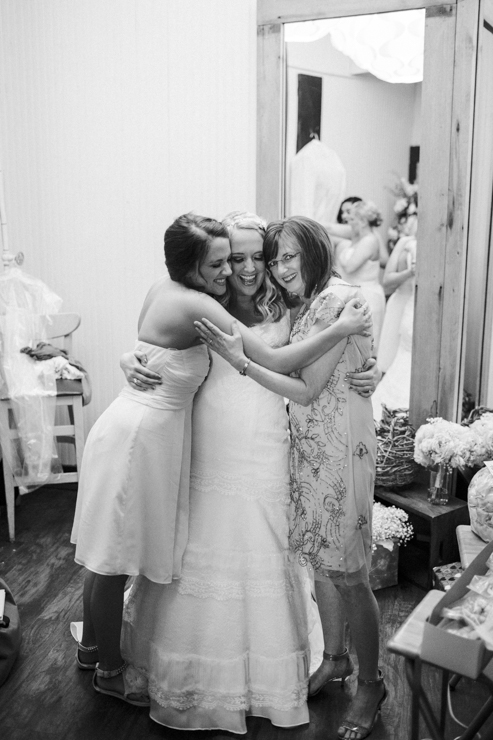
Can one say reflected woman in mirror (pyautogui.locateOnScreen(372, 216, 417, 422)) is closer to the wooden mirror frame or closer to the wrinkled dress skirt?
the wooden mirror frame

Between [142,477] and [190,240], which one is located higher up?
[190,240]

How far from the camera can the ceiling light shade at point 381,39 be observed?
10.6 ft

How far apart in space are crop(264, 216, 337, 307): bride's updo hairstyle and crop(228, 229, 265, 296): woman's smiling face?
0.06m

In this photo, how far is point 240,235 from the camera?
Answer: 230 centimetres

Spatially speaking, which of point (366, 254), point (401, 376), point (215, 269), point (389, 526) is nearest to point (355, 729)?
point (389, 526)

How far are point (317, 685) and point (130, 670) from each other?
61 cm

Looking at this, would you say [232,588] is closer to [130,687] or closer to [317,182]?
[130,687]

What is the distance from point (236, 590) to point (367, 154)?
211 cm

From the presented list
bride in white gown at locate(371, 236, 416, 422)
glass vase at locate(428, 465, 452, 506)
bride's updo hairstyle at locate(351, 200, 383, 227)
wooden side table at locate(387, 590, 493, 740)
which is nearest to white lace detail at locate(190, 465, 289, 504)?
wooden side table at locate(387, 590, 493, 740)

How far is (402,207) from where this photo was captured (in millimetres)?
3396

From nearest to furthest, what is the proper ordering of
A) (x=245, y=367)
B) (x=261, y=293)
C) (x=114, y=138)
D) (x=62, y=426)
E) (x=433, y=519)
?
(x=245, y=367) → (x=261, y=293) → (x=433, y=519) → (x=62, y=426) → (x=114, y=138)

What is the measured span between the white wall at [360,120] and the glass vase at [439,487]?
1.14 metres

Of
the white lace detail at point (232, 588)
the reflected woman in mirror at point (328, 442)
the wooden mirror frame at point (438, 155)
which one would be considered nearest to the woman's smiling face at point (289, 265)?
the reflected woman in mirror at point (328, 442)

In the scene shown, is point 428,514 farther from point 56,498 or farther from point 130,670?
point 56,498
